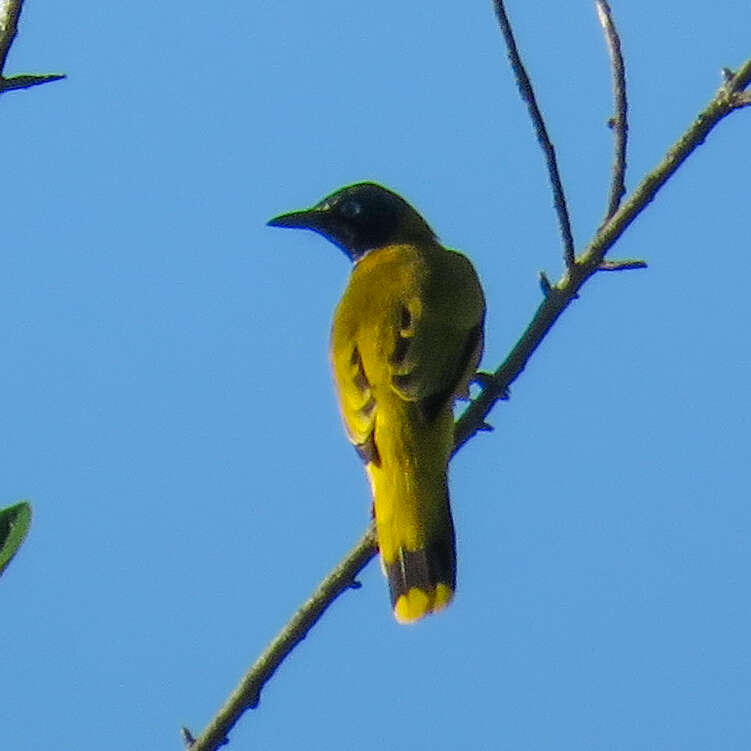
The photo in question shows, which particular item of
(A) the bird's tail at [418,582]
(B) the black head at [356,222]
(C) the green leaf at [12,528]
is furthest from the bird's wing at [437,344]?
(C) the green leaf at [12,528]

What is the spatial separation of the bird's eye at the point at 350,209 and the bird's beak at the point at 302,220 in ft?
0.36

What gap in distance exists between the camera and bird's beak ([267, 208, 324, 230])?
7695mm

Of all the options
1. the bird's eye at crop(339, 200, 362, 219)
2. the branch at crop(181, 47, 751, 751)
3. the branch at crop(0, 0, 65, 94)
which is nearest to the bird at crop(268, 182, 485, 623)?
the branch at crop(181, 47, 751, 751)

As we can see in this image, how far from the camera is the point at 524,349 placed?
4910mm

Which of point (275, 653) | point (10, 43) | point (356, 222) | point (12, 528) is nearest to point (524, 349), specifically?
point (275, 653)

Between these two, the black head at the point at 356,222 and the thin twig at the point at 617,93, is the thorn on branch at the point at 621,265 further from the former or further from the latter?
the black head at the point at 356,222

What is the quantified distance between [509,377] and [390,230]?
306 cm

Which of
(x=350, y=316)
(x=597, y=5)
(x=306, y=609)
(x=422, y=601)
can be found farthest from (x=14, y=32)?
(x=350, y=316)

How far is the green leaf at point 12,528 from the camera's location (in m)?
3.13

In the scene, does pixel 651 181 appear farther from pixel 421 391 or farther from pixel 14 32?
pixel 14 32

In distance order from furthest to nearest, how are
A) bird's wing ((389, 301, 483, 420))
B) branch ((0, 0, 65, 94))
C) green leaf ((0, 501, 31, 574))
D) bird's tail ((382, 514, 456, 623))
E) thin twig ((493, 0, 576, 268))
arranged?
1. bird's wing ((389, 301, 483, 420))
2. bird's tail ((382, 514, 456, 623))
3. thin twig ((493, 0, 576, 268))
4. green leaf ((0, 501, 31, 574))
5. branch ((0, 0, 65, 94))

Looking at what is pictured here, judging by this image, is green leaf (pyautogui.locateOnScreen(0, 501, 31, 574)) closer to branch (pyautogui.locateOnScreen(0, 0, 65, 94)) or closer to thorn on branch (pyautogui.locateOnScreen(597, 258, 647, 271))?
branch (pyautogui.locateOnScreen(0, 0, 65, 94))

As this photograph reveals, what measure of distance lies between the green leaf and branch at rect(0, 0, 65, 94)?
993mm

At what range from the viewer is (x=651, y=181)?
427 cm
